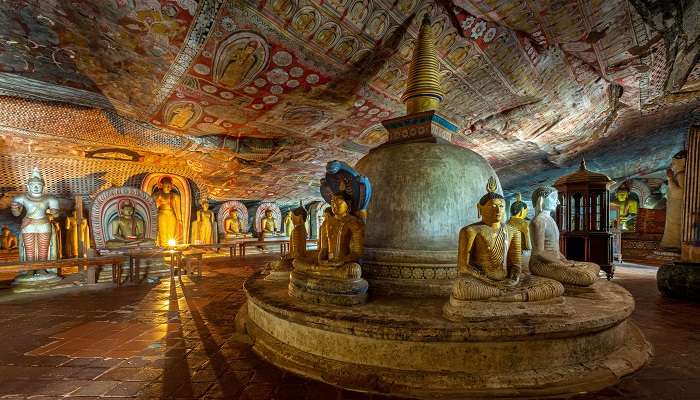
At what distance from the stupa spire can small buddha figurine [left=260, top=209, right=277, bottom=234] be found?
440 inches

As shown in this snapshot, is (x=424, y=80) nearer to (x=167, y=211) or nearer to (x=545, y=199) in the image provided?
(x=545, y=199)

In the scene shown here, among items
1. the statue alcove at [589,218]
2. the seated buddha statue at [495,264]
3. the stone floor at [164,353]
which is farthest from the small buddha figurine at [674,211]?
the seated buddha statue at [495,264]

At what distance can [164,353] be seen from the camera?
10.7ft

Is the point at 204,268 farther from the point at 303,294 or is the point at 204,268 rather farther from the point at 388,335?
the point at 388,335

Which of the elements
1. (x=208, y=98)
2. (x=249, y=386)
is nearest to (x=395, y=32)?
(x=208, y=98)

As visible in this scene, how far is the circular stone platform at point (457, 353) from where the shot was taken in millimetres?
2520

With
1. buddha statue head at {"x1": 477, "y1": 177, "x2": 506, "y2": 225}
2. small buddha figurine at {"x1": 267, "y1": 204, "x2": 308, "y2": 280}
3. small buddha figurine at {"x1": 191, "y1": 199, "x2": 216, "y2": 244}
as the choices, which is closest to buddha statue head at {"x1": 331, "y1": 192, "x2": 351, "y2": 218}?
small buddha figurine at {"x1": 267, "y1": 204, "x2": 308, "y2": 280}

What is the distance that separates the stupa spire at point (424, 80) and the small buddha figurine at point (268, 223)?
11170 mm

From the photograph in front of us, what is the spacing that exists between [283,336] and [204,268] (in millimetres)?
7041

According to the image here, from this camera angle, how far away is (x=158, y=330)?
13.0 feet

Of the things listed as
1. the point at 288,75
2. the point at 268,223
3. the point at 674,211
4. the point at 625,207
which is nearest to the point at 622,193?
the point at 625,207

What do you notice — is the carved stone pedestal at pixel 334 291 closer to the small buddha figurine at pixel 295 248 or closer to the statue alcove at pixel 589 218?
the small buddha figurine at pixel 295 248

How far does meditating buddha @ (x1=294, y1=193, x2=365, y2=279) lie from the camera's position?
3.46 metres

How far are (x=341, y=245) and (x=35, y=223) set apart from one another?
850 cm
